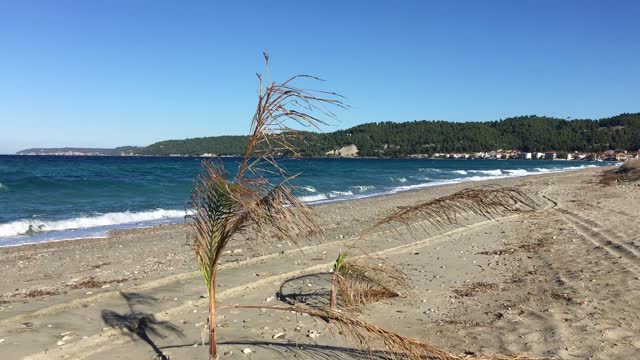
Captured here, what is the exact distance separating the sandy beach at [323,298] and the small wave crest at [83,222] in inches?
165

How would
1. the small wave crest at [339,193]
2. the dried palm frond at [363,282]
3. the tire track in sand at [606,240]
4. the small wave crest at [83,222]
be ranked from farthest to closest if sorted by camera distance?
the small wave crest at [339,193] < the small wave crest at [83,222] < the tire track in sand at [606,240] < the dried palm frond at [363,282]

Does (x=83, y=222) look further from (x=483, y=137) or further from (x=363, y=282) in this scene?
(x=483, y=137)

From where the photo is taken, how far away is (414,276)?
27.0 ft

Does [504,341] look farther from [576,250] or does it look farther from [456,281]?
[576,250]

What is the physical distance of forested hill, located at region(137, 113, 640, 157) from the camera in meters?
144

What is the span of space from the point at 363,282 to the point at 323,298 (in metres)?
0.75

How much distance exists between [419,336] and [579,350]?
154 centimetres

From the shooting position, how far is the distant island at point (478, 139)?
5645 inches

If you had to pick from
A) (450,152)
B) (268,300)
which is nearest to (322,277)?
(268,300)

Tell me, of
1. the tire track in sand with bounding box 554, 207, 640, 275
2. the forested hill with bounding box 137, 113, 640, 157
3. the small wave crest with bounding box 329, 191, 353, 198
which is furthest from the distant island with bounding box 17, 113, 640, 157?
the tire track in sand with bounding box 554, 207, 640, 275

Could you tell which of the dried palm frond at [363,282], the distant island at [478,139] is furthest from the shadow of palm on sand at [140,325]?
the distant island at [478,139]

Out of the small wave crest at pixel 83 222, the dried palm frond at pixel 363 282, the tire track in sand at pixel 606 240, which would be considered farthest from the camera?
the small wave crest at pixel 83 222

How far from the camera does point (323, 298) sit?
6.73 m

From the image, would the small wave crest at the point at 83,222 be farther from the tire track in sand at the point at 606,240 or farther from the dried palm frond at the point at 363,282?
the tire track in sand at the point at 606,240
